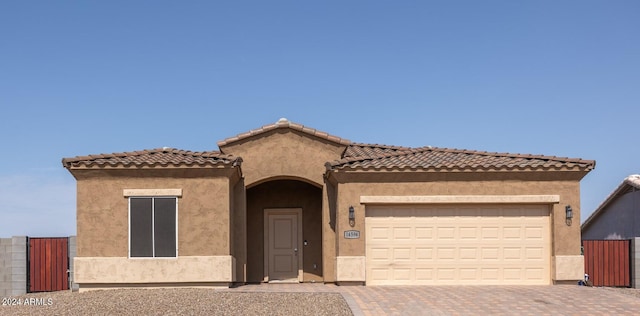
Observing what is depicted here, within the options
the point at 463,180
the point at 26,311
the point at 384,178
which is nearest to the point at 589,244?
the point at 463,180

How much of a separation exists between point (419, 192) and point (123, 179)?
765 cm

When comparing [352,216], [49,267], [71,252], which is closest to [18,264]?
[49,267]

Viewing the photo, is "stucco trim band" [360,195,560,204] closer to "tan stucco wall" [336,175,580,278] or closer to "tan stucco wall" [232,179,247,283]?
"tan stucco wall" [336,175,580,278]

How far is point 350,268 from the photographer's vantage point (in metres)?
18.0

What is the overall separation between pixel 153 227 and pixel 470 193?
8207 millimetres

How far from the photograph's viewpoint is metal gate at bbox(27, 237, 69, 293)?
64.2 feet

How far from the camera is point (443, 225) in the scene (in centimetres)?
1823

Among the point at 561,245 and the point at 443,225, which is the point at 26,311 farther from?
the point at 561,245

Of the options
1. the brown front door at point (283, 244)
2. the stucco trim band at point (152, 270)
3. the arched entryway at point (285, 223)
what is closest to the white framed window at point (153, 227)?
the stucco trim band at point (152, 270)

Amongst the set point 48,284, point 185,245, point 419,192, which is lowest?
point 48,284

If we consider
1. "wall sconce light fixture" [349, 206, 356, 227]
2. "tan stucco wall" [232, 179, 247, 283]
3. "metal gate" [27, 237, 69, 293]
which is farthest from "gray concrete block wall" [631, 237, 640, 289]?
"metal gate" [27, 237, 69, 293]

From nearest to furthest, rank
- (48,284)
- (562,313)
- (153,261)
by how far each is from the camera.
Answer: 1. (562,313)
2. (153,261)
3. (48,284)

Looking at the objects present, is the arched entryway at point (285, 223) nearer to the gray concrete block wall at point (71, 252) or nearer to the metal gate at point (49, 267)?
the gray concrete block wall at point (71, 252)

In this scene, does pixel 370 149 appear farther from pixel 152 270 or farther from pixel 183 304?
pixel 183 304
